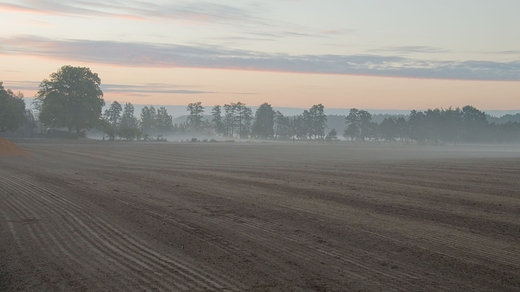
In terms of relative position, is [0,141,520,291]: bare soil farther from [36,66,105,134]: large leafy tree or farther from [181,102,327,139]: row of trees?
[181,102,327,139]: row of trees

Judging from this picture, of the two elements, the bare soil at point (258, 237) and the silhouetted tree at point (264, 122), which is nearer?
the bare soil at point (258, 237)

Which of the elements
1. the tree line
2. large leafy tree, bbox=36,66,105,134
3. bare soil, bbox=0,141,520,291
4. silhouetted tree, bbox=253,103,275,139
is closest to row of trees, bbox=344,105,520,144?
the tree line

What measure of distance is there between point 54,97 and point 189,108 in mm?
71330

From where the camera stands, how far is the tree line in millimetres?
85688

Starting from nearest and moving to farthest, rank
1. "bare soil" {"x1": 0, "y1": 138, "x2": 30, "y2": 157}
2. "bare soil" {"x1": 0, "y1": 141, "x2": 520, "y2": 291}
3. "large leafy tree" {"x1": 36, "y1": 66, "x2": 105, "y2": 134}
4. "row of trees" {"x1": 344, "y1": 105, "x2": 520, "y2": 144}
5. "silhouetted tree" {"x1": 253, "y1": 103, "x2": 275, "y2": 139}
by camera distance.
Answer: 1. "bare soil" {"x1": 0, "y1": 141, "x2": 520, "y2": 291}
2. "bare soil" {"x1": 0, "y1": 138, "x2": 30, "y2": 157}
3. "large leafy tree" {"x1": 36, "y1": 66, "x2": 105, "y2": 134}
4. "row of trees" {"x1": 344, "y1": 105, "x2": 520, "y2": 144}
5. "silhouetted tree" {"x1": 253, "y1": 103, "x2": 275, "y2": 139}

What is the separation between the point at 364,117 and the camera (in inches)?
5384

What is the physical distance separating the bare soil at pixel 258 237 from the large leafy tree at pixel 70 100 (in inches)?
2700

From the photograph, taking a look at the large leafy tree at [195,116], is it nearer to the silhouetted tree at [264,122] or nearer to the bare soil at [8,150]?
the silhouetted tree at [264,122]

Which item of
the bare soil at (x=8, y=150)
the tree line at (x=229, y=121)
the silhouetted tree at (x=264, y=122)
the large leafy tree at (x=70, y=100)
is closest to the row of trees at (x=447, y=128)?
the tree line at (x=229, y=121)

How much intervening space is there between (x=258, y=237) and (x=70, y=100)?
267ft

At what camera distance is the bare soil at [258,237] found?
7.86 m

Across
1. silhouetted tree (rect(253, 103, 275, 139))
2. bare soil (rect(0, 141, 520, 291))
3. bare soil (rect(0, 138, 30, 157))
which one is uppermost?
silhouetted tree (rect(253, 103, 275, 139))

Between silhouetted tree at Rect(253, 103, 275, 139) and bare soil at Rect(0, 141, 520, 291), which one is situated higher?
silhouetted tree at Rect(253, 103, 275, 139)

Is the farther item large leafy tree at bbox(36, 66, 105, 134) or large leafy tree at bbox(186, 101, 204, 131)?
large leafy tree at bbox(186, 101, 204, 131)
